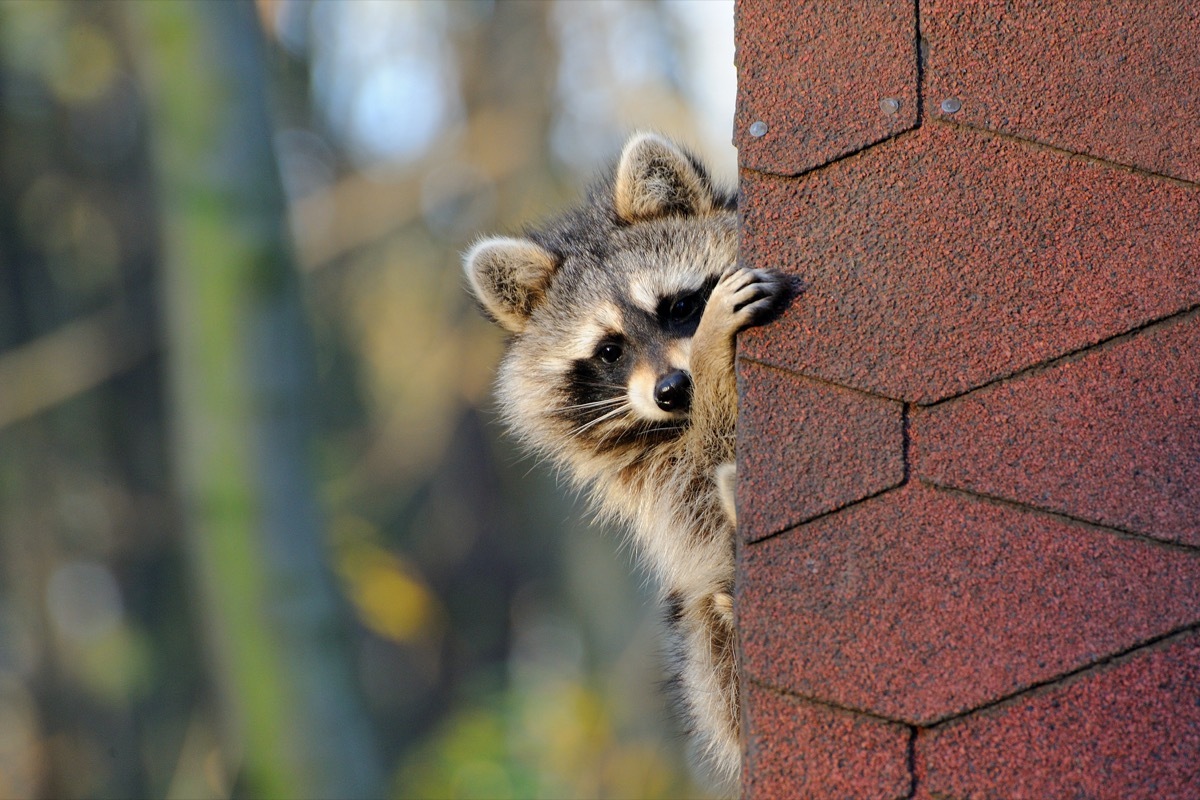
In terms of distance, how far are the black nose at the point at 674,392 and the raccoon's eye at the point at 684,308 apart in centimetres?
30

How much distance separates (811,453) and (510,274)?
188 cm

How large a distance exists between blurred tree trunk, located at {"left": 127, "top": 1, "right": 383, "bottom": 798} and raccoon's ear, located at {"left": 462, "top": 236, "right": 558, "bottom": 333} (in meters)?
0.81

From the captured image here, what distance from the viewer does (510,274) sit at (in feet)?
11.8

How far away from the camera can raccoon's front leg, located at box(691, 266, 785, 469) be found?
77.5 inches

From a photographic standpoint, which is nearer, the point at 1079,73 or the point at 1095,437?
the point at 1095,437

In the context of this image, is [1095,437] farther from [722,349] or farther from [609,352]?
[609,352]

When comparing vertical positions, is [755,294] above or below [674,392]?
above

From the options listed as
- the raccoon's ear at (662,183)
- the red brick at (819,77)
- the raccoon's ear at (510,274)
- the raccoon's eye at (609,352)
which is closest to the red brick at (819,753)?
the red brick at (819,77)

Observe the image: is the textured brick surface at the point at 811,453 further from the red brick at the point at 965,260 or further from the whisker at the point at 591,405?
the whisker at the point at 591,405

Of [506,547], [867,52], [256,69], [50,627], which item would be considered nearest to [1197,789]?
[867,52]

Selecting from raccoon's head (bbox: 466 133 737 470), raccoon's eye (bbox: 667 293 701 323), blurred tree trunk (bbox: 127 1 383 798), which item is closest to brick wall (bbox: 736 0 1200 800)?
raccoon's head (bbox: 466 133 737 470)

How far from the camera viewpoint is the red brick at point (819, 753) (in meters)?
1.71

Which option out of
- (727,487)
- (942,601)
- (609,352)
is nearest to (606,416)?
(609,352)

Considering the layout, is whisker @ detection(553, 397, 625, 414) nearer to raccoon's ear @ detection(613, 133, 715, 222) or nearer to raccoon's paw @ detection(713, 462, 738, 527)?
raccoon's ear @ detection(613, 133, 715, 222)
